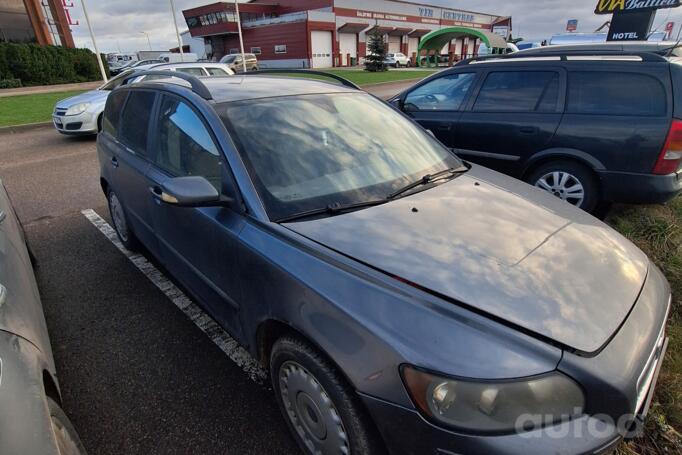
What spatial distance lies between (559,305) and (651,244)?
2.97 metres

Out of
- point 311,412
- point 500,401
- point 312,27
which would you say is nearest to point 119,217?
point 311,412

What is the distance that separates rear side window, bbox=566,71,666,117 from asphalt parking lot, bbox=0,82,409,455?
13.3 feet

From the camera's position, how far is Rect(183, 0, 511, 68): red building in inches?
1778

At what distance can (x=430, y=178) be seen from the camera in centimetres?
235

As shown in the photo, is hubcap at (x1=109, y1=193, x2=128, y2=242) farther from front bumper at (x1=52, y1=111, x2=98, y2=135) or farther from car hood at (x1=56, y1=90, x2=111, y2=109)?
car hood at (x1=56, y1=90, x2=111, y2=109)

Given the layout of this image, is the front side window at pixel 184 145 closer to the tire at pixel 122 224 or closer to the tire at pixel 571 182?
the tire at pixel 122 224

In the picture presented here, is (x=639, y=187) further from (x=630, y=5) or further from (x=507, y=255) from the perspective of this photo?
(x=630, y=5)

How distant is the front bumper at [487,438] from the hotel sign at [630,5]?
37.1 feet

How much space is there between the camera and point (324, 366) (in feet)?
5.09

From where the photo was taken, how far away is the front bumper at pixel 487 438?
1204 millimetres

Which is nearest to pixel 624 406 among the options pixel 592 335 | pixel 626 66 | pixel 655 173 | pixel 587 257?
pixel 592 335

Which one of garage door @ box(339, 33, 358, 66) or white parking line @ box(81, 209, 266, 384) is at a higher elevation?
garage door @ box(339, 33, 358, 66)

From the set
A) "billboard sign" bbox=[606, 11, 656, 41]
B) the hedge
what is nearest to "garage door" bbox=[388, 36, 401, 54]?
the hedge

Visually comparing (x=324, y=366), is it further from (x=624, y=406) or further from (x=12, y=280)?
(x=12, y=280)
